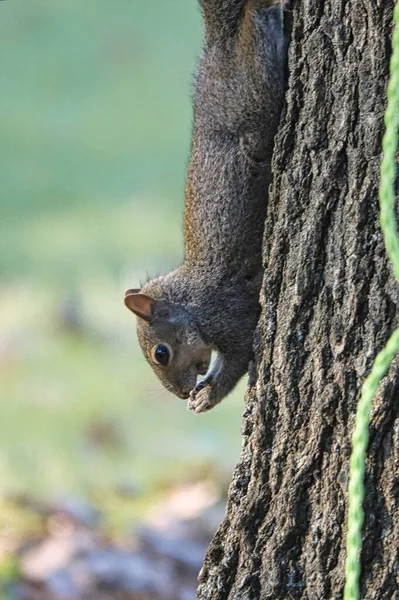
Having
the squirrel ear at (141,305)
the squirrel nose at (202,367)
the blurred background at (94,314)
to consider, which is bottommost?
the squirrel nose at (202,367)

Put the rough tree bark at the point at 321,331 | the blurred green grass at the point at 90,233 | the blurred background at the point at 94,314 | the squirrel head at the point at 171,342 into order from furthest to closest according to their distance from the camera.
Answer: the blurred green grass at the point at 90,233
the blurred background at the point at 94,314
the squirrel head at the point at 171,342
the rough tree bark at the point at 321,331

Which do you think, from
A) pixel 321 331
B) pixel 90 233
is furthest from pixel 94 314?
pixel 321 331

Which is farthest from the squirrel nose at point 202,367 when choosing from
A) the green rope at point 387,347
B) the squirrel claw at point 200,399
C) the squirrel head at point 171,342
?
the green rope at point 387,347

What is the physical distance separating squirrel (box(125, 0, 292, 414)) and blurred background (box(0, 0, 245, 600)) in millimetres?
811

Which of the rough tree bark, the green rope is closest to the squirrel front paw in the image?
the rough tree bark

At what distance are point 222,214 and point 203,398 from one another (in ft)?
1.81

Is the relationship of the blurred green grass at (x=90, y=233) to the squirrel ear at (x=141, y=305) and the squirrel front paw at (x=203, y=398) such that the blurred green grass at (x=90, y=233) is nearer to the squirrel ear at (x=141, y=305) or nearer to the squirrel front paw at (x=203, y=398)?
the squirrel ear at (x=141, y=305)

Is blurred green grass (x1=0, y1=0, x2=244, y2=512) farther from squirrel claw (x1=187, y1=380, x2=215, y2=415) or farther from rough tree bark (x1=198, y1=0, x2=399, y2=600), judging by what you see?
rough tree bark (x1=198, y1=0, x2=399, y2=600)

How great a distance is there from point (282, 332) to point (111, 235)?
593 centimetres

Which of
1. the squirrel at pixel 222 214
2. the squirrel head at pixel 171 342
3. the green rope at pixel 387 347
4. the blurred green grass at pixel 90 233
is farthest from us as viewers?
the blurred green grass at pixel 90 233

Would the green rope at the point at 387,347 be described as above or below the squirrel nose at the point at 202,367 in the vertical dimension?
below

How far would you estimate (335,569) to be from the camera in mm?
2285

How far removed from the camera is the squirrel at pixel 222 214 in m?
2.50

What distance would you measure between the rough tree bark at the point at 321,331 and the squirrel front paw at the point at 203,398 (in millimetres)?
548
